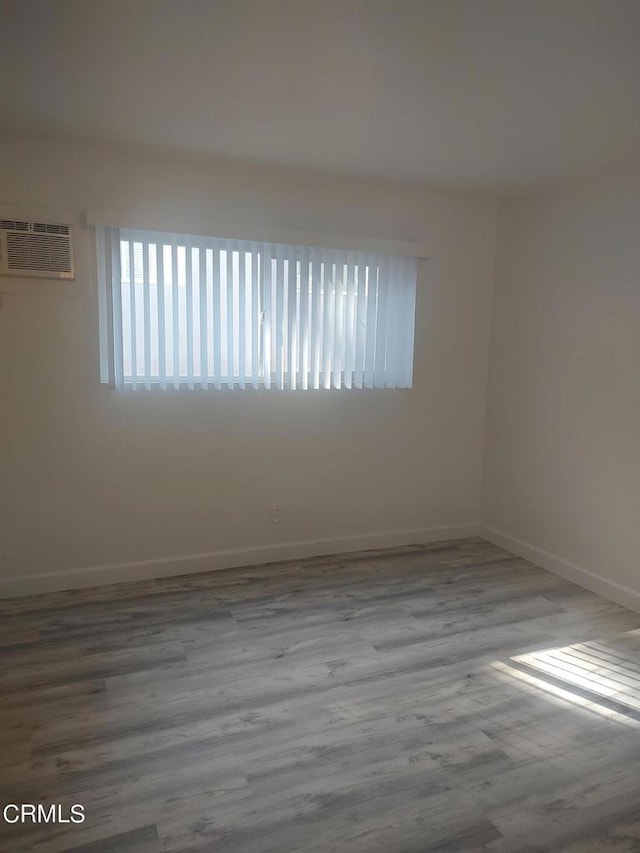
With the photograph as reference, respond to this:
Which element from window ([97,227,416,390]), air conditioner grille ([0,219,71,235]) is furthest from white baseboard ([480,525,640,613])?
air conditioner grille ([0,219,71,235])

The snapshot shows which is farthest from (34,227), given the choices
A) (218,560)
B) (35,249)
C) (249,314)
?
(218,560)

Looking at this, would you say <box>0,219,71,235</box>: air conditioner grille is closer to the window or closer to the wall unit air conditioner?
the wall unit air conditioner

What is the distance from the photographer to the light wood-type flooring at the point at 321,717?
1.84m

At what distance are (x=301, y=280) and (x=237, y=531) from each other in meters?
1.64

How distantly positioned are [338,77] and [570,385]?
233cm

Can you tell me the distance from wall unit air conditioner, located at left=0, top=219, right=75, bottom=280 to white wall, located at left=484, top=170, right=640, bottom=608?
2873 mm

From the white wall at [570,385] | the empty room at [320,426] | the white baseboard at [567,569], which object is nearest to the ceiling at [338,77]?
the empty room at [320,426]

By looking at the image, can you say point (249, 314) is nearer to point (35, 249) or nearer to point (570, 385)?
point (35, 249)

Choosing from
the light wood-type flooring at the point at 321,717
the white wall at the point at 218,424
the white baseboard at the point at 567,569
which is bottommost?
the light wood-type flooring at the point at 321,717

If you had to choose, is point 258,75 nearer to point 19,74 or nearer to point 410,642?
point 19,74

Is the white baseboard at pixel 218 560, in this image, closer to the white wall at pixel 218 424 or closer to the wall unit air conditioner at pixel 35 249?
the white wall at pixel 218 424

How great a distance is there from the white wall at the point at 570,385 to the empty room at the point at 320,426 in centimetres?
2

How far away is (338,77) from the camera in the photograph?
228 centimetres

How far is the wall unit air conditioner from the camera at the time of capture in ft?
10.1
